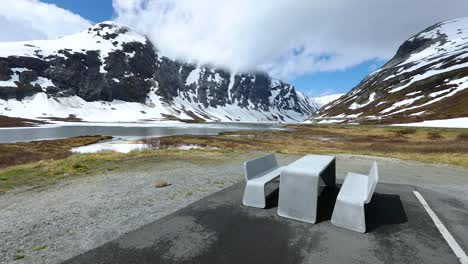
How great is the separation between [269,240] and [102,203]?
20.7 ft

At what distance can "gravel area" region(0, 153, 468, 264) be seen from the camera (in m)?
7.12

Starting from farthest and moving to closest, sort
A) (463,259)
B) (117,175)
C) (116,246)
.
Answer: (117,175) < (116,246) < (463,259)

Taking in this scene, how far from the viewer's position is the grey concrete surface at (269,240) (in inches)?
250

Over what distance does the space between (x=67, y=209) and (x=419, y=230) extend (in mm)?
10448

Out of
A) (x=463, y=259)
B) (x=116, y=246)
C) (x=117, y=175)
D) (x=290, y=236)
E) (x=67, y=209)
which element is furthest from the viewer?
(x=117, y=175)

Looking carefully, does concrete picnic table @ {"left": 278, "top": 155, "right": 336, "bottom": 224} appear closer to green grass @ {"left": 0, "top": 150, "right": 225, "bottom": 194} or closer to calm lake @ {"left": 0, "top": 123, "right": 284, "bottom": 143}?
green grass @ {"left": 0, "top": 150, "right": 225, "bottom": 194}

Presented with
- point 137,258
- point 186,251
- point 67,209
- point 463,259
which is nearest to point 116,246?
point 137,258

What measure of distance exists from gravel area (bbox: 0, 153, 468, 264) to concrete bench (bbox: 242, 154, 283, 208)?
2.06 meters

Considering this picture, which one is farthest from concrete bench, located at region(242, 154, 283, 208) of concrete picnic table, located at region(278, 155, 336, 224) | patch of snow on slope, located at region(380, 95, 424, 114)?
patch of snow on slope, located at region(380, 95, 424, 114)

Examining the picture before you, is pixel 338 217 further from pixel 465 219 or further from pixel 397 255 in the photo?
pixel 465 219

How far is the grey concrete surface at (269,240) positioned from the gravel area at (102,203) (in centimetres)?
87

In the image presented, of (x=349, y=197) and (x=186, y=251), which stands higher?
(x=349, y=197)

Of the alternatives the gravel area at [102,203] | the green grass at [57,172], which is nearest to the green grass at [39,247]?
the gravel area at [102,203]

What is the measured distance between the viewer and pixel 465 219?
8.78m
